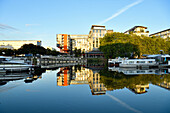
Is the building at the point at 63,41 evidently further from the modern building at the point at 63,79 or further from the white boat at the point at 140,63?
the modern building at the point at 63,79

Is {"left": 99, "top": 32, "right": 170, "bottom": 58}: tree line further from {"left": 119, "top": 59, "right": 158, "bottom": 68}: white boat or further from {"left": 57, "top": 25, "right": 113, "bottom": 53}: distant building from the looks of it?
{"left": 57, "top": 25, "right": 113, "bottom": 53}: distant building

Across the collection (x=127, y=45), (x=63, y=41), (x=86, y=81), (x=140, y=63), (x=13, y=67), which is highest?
(x=63, y=41)

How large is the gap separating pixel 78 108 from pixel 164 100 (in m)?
9.10

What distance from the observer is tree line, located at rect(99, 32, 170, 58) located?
59281 mm

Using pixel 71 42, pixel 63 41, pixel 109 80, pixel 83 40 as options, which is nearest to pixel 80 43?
pixel 83 40

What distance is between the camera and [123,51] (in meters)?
59.1

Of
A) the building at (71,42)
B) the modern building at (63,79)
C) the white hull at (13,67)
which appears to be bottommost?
the modern building at (63,79)

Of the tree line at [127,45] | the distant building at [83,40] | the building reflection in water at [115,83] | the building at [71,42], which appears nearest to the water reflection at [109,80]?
the building reflection in water at [115,83]

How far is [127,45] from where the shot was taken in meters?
59.6

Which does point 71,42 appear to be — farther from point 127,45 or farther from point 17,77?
point 17,77

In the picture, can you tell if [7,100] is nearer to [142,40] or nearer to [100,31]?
[142,40]

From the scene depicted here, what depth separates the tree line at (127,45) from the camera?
194ft

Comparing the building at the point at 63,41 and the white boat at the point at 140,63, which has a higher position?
the building at the point at 63,41

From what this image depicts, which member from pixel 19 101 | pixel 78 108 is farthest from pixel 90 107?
pixel 19 101
